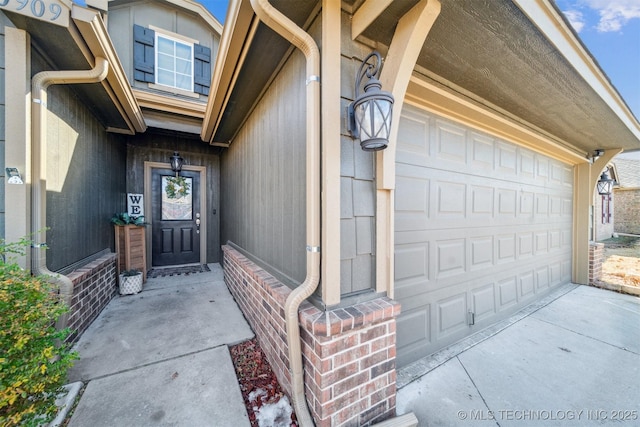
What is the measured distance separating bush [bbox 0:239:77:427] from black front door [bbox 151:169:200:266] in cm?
358

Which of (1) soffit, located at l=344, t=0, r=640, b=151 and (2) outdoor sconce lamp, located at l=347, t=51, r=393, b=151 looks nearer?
(2) outdoor sconce lamp, located at l=347, t=51, r=393, b=151

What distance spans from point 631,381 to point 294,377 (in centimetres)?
263

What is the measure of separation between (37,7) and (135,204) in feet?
10.6

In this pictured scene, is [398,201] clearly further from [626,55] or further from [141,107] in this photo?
[626,55]

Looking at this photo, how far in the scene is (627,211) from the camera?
11.1m

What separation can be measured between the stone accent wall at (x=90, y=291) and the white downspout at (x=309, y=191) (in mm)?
1897

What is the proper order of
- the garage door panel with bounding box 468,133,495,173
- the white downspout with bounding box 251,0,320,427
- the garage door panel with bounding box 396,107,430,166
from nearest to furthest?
the white downspout with bounding box 251,0,320,427 < the garage door panel with bounding box 396,107,430,166 < the garage door panel with bounding box 468,133,495,173

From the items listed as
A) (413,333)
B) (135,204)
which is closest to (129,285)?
(135,204)

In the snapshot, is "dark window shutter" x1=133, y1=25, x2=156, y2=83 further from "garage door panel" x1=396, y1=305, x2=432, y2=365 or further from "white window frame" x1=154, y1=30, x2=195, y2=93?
"garage door panel" x1=396, y1=305, x2=432, y2=365

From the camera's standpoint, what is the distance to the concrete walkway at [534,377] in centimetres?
153

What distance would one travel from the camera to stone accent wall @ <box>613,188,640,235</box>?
10.9 meters

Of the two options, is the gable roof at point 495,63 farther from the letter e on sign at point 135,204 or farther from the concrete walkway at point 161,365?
the letter e on sign at point 135,204

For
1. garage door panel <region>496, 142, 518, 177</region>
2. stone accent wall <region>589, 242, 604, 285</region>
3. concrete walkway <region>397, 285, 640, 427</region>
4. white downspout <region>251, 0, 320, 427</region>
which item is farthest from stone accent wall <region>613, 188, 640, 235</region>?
white downspout <region>251, 0, 320, 427</region>

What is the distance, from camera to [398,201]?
1.91 meters
